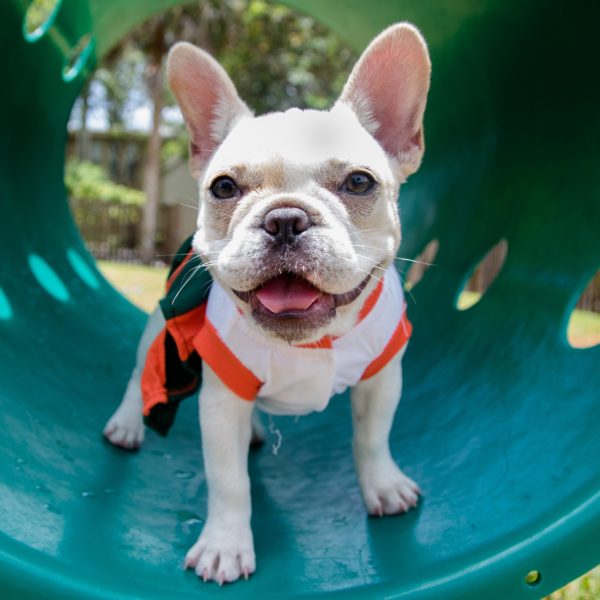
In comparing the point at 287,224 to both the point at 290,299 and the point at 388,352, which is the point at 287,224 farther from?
the point at 388,352

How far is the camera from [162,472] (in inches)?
144

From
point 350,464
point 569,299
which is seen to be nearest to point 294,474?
point 350,464

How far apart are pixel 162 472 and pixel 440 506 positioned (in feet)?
4.37

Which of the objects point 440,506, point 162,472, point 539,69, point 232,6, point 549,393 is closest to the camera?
point 440,506

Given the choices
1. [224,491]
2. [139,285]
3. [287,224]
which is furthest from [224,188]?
[139,285]

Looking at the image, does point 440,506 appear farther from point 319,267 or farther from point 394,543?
point 319,267

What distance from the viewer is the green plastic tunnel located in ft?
7.86

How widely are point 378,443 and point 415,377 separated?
149cm

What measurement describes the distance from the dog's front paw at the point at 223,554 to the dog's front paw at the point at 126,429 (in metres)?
1.21

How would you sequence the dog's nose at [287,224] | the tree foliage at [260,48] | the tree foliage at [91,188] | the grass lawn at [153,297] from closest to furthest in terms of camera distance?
1. the dog's nose at [287,224]
2. the grass lawn at [153,297]
3. the tree foliage at [260,48]
4. the tree foliage at [91,188]

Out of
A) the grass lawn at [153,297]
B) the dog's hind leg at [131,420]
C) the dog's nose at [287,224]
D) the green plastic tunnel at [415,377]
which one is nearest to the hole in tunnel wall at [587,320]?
the grass lawn at [153,297]

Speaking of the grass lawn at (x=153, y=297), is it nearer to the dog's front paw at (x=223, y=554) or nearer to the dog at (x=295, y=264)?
the dog at (x=295, y=264)

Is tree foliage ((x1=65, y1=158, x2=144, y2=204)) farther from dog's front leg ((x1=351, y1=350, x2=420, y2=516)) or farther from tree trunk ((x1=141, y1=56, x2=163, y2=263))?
dog's front leg ((x1=351, y1=350, x2=420, y2=516))

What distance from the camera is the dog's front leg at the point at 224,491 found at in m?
2.57
